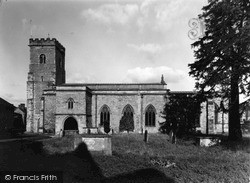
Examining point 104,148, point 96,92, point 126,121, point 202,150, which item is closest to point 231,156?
point 202,150

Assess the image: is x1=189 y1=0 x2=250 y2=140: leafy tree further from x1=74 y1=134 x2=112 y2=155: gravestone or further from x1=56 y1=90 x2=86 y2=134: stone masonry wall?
x1=56 y1=90 x2=86 y2=134: stone masonry wall

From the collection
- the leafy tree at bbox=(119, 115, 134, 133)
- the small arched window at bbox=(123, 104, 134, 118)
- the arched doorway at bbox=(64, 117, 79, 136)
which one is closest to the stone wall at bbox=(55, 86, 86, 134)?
the arched doorway at bbox=(64, 117, 79, 136)

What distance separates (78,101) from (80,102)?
11.7 inches

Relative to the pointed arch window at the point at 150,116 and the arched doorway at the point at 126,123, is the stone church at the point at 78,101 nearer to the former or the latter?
the pointed arch window at the point at 150,116

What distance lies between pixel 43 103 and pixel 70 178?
94.0ft

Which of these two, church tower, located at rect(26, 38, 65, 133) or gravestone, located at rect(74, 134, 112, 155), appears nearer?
gravestone, located at rect(74, 134, 112, 155)

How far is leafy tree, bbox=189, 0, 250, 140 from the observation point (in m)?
13.4

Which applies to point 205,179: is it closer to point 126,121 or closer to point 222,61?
point 222,61

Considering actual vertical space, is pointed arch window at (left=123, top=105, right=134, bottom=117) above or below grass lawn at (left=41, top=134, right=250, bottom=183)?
above

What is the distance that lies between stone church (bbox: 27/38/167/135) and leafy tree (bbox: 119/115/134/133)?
142cm

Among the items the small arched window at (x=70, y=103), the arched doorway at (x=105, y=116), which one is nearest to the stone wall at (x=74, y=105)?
the small arched window at (x=70, y=103)

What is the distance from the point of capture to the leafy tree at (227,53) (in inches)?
527

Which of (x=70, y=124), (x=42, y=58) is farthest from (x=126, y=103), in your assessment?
(x=42, y=58)

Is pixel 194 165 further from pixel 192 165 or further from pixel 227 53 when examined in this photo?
pixel 227 53
